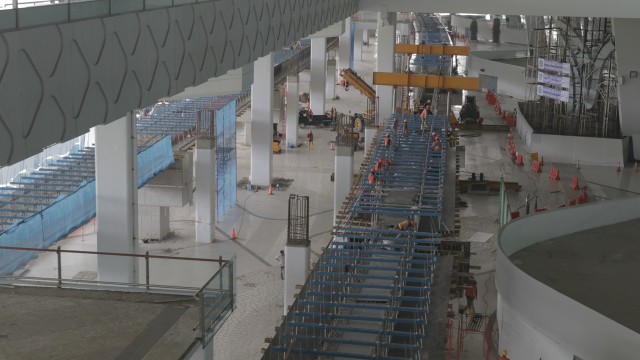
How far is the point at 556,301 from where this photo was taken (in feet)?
49.1

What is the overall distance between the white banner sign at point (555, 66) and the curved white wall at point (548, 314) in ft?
58.2

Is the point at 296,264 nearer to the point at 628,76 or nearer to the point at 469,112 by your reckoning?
the point at 628,76

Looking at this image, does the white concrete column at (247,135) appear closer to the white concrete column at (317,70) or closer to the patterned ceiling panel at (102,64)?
the white concrete column at (317,70)

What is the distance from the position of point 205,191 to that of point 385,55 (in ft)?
50.9

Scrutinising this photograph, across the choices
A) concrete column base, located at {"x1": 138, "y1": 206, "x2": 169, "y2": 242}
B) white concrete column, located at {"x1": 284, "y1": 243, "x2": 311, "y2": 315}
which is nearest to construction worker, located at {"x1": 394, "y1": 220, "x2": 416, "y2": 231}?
white concrete column, located at {"x1": 284, "y1": 243, "x2": 311, "y2": 315}

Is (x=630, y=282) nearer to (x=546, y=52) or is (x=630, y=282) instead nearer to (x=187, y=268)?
(x=187, y=268)

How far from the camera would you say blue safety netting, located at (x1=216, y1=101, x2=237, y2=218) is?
29641 mm

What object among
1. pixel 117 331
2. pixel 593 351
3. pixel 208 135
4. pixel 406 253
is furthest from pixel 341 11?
pixel 117 331

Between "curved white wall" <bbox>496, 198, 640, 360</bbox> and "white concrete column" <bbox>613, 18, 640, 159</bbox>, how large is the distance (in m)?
15.6

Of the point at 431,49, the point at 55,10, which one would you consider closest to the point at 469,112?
the point at 431,49

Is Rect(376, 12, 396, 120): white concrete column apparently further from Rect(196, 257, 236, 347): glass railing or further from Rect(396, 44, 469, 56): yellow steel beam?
Rect(196, 257, 236, 347): glass railing

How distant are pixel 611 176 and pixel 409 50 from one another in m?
12.2

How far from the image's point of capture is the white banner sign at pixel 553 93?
1479 inches

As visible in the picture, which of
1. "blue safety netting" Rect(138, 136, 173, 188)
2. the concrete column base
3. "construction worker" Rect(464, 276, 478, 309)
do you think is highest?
"blue safety netting" Rect(138, 136, 173, 188)
